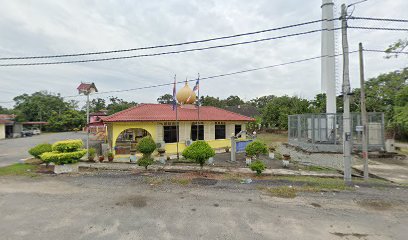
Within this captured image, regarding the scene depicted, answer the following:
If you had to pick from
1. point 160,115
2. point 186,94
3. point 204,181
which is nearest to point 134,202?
point 204,181

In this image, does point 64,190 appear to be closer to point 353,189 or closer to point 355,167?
point 353,189

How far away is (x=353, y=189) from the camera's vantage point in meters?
8.52

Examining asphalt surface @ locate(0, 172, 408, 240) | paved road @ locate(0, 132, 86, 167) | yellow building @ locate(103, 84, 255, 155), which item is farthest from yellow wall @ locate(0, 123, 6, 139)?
asphalt surface @ locate(0, 172, 408, 240)

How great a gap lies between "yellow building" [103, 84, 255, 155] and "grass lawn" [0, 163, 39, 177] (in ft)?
15.9

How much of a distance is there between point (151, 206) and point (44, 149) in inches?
411

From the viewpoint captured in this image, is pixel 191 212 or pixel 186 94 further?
pixel 186 94

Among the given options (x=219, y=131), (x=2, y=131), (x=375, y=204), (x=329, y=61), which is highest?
(x=329, y=61)

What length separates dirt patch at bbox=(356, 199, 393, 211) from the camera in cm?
671

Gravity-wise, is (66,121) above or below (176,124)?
above

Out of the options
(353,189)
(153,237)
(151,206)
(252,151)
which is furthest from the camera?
(252,151)

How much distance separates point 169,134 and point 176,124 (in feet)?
6.97

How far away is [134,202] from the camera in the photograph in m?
7.19

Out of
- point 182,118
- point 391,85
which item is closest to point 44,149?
point 182,118

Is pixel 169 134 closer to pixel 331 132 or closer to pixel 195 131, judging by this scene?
pixel 195 131
